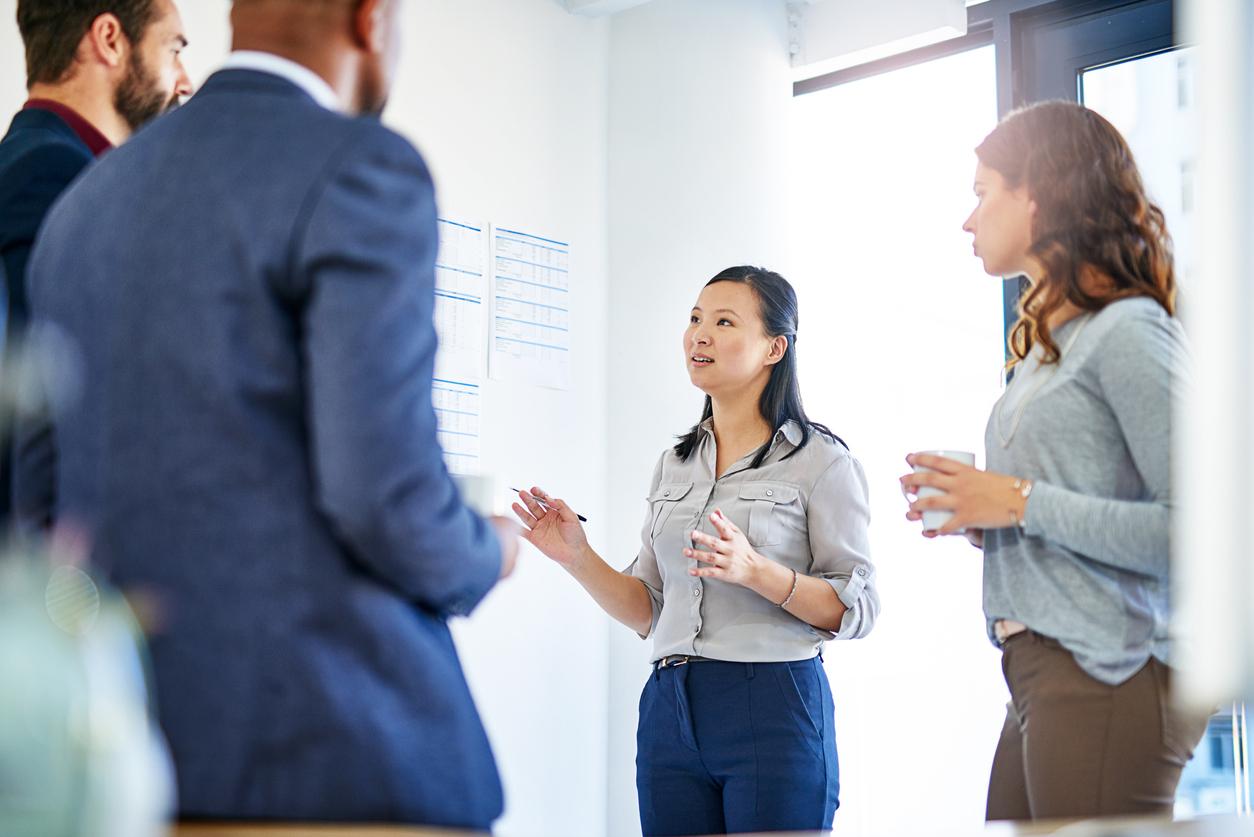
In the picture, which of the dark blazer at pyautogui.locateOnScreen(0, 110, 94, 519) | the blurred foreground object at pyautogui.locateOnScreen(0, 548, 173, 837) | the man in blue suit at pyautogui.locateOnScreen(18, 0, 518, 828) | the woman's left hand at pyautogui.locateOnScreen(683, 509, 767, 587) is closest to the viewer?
the blurred foreground object at pyautogui.locateOnScreen(0, 548, 173, 837)

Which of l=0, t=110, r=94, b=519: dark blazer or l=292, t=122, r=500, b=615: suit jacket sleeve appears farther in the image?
l=0, t=110, r=94, b=519: dark blazer

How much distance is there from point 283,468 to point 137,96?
2.45 ft

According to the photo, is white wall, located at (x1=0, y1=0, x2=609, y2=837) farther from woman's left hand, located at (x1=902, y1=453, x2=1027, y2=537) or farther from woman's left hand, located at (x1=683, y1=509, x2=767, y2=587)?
woman's left hand, located at (x1=902, y1=453, x2=1027, y2=537)

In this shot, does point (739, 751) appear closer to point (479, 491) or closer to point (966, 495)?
point (966, 495)

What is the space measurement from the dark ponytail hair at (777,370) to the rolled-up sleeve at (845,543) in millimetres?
104

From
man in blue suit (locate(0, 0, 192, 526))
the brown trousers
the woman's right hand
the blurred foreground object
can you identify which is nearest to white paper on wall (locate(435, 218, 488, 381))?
the woman's right hand

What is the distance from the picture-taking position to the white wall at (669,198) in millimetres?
3250

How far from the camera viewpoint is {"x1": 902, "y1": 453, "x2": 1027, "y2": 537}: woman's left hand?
142 centimetres

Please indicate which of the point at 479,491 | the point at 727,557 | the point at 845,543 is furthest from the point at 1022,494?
the point at 845,543

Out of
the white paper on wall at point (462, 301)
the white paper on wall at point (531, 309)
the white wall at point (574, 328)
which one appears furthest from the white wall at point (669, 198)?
the white paper on wall at point (462, 301)

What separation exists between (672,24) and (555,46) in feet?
1.05

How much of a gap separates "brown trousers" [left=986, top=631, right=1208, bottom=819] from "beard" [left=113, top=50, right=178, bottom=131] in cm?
118

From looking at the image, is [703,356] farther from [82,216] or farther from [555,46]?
[82,216]

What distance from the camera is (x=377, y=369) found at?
86cm
